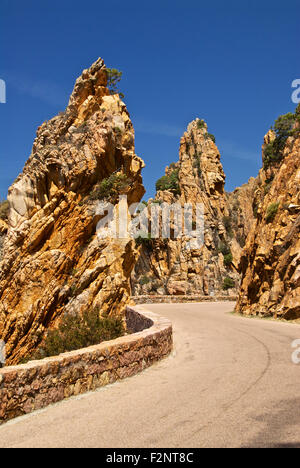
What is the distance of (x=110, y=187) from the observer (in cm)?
2452

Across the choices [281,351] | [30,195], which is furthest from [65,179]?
[281,351]

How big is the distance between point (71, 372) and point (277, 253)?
15.8 meters

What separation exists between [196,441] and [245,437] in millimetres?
562

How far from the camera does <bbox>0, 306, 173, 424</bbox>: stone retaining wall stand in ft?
17.2

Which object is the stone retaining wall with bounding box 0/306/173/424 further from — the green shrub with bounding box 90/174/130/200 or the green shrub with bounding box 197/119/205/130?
the green shrub with bounding box 197/119/205/130

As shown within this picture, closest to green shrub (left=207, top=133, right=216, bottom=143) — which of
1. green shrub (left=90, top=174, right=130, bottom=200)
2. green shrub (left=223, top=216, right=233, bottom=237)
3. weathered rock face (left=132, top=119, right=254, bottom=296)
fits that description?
weathered rock face (left=132, top=119, right=254, bottom=296)

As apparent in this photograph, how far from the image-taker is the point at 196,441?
391 cm

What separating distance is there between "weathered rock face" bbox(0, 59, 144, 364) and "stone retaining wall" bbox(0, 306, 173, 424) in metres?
13.3

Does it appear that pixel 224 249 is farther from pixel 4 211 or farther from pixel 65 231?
pixel 65 231

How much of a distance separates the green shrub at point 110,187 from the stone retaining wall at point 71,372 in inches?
660

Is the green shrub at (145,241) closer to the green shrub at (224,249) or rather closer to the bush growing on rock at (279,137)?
the green shrub at (224,249)

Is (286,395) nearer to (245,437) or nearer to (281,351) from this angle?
(245,437)

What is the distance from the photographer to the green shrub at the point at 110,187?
2431 cm

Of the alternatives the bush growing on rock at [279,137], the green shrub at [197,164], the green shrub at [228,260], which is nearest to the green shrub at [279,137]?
the bush growing on rock at [279,137]
